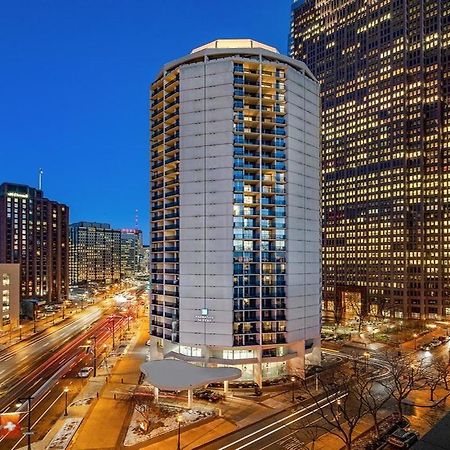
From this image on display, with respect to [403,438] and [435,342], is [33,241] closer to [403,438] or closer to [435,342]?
[435,342]

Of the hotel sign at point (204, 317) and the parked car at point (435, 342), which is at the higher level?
the hotel sign at point (204, 317)

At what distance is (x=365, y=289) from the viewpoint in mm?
145875

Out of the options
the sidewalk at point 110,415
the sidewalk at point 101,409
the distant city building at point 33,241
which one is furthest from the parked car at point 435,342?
the distant city building at point 33,241

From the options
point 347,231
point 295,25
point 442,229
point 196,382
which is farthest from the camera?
point 295,25

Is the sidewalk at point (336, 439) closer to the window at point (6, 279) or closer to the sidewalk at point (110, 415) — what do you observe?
the sidewalk at point (110, 415)

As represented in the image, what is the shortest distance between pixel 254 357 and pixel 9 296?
7801 centimetres

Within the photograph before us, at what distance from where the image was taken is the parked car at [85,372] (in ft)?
227

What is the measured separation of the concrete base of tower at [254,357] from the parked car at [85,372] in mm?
13680

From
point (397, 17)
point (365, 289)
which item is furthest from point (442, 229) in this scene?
point (397, 17)

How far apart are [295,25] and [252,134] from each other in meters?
154

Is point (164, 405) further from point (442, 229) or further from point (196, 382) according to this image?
point (442, 229)

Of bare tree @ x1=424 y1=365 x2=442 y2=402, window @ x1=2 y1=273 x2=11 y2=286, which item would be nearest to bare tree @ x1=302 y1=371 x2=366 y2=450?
bare tree @ x1=424 y1=365 x2=442 y2=402

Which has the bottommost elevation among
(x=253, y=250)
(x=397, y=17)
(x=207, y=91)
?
(x=253, y=250)

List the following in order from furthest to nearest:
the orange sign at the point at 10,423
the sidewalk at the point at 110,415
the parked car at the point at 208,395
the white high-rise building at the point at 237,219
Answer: the white high-rise building at the point at 237,219 < the parked car at the point at 208,395 < the sidewalk at the point at 110,415 < the orange sign at the point at 10,423
